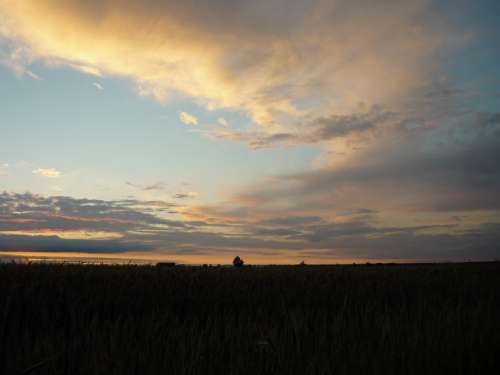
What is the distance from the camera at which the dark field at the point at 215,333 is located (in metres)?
2.92

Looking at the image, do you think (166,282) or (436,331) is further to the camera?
(166,282)

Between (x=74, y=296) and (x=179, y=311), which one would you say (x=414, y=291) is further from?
(x=74, y=296)

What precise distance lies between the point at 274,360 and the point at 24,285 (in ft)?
14.2

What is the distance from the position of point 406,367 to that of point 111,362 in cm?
207

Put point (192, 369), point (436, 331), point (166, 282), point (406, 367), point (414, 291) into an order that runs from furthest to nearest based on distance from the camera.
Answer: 1. point (414, 291)
2. point (166, 282)
3. point (436, 331)
4. point (406, 367)
5. point (192, 369)

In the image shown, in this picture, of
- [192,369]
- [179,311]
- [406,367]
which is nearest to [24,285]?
[179,311]

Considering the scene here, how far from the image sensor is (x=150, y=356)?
10.0 ft

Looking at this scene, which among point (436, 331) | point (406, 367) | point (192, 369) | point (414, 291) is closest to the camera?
point (192, 369)

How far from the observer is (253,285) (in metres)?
8.00

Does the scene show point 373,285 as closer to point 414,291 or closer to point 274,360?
point 414,291

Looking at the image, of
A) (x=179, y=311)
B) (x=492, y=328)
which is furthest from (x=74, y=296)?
(x=492, y=328)

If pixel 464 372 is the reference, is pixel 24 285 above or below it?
above

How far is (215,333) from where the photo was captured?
156 inches

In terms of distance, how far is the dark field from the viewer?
9.57 ft
